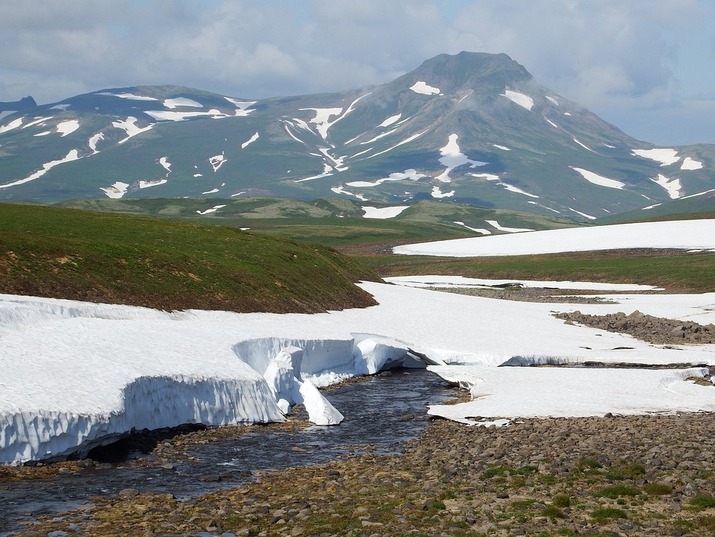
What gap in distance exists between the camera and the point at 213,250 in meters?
68.2

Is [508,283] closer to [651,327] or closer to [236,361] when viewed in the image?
[651,327]

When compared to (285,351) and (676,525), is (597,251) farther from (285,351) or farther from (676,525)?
(676,525)

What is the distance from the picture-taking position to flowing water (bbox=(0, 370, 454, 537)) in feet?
74.7

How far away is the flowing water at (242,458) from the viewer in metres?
22.8

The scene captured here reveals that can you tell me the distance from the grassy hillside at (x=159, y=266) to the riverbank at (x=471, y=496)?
26.3 meters

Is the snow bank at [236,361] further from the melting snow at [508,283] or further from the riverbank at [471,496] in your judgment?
the melting snow at [508,283]

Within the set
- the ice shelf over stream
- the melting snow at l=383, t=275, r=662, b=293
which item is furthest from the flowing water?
the melting snow at l=383, t=275, r=662, b=293

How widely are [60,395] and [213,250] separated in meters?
40.8

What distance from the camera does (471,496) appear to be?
902 inches

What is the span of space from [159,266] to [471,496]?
37.4 meters

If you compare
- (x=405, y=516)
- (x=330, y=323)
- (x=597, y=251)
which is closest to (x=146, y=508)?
(x=405, y=516)

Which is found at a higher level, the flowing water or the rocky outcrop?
the rocky outcrop

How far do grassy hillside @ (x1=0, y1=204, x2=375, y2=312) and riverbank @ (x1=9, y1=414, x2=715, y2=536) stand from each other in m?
26.3

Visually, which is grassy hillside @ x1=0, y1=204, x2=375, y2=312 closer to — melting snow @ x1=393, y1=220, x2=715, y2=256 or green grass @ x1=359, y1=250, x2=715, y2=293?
green grass @ x1=359, y1=250, x2=715, y2=293
